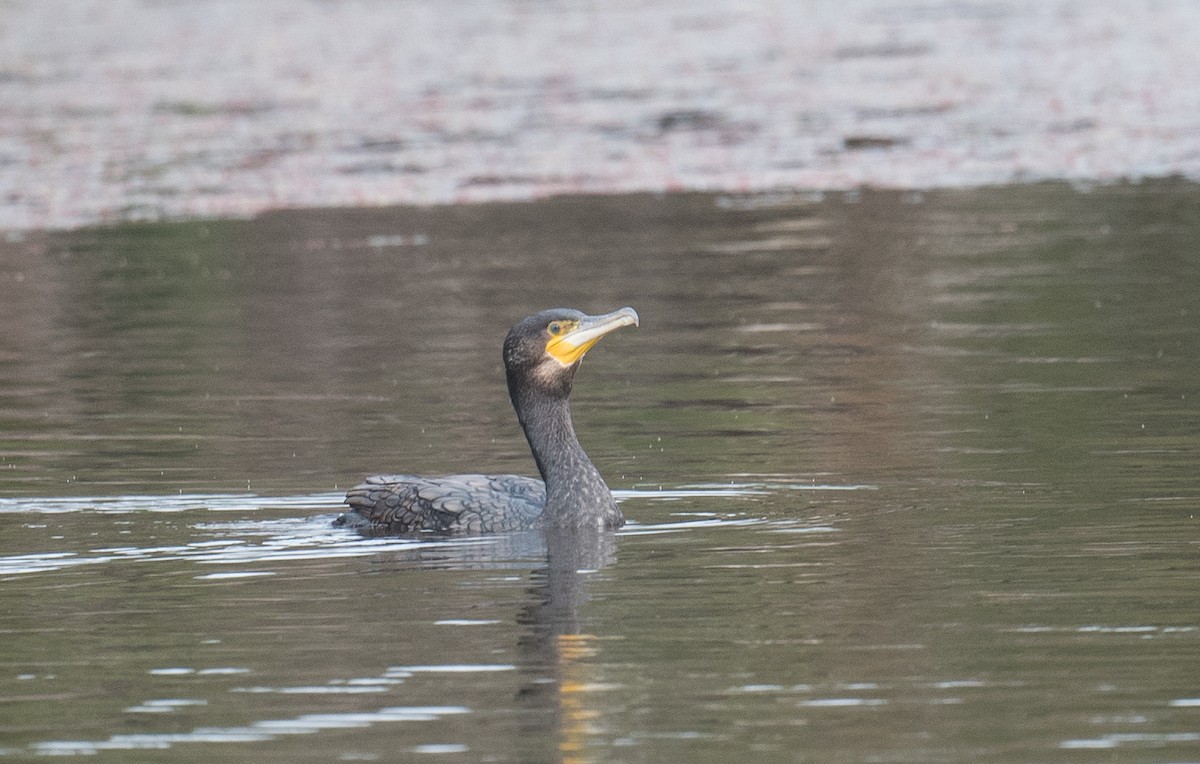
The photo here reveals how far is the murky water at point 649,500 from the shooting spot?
264 inches

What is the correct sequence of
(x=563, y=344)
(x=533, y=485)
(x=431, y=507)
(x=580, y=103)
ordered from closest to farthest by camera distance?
1. (x=431, y=507)
2. (x=563, y=344)
3. (x=533, y=485)
4. (x=580, y=103)

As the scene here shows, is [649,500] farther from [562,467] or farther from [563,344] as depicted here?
[563,344]

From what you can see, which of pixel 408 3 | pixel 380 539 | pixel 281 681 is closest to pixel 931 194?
pixel 380 539

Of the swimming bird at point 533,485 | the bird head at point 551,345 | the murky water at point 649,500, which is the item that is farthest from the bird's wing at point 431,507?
the bird head at point 551,345

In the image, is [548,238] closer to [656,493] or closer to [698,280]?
[698,280]

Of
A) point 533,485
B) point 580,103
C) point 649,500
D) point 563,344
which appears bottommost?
point 649,500

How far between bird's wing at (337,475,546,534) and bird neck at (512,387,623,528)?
187 millimetres

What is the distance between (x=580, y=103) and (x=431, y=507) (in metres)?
18.8

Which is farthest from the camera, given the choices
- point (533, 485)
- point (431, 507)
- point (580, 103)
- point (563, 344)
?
point (580, 103)

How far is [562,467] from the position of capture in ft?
32.7

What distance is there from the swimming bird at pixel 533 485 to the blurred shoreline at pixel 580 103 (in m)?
11.9

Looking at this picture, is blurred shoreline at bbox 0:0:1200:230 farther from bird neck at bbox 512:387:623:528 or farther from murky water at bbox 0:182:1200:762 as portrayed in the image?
bird neck at bbox 512:387:623:528

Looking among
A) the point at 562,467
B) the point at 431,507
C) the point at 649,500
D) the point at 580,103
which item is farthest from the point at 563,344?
the point at 580,103

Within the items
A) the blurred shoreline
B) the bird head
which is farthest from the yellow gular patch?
the blurred shoreline
